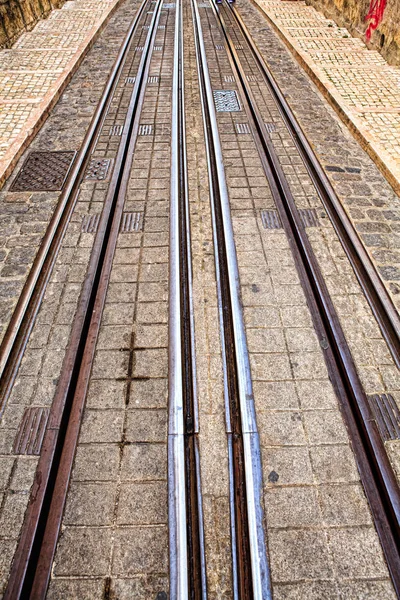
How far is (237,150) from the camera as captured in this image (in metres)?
7.18

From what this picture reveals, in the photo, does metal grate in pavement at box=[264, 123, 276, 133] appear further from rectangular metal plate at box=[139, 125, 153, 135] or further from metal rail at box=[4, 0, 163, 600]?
metal rail at box=[4, 0, 163, 600]

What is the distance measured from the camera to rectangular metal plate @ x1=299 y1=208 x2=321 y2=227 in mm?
5648

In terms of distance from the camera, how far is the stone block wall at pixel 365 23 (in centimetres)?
980

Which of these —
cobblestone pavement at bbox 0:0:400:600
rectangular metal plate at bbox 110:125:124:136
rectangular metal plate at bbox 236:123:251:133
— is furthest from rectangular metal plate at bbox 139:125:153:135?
rectangular metal plate at bbox 236:123:251:133

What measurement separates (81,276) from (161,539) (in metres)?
3.24

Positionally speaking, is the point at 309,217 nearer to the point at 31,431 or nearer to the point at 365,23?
the point at 31,431

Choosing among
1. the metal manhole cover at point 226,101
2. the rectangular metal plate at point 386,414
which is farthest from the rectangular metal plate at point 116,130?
the rectangular metal plate at point 386,414

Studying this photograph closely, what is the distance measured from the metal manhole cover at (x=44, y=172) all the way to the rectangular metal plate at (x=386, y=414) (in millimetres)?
5798

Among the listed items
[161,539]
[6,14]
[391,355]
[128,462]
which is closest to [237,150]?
[391,355]

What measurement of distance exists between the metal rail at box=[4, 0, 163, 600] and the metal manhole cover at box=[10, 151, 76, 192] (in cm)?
125

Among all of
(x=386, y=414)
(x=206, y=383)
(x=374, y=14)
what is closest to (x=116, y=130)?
(x=206, y=383)

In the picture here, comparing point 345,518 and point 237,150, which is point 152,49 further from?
point 345,518

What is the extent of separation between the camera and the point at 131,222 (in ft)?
18.7

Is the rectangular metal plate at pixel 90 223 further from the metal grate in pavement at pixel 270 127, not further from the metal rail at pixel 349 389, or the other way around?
the metal grate in pavement at pixel 270 127
